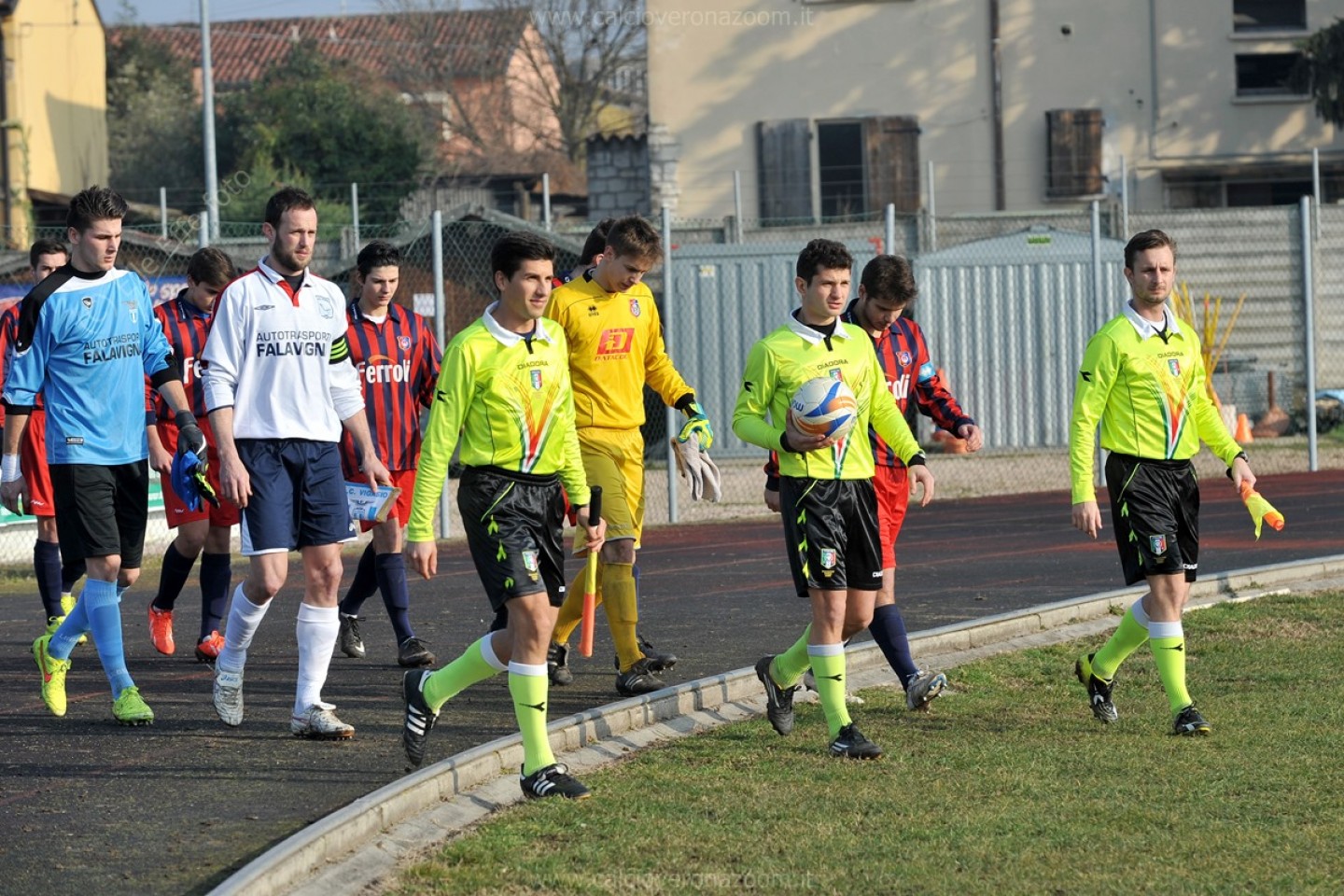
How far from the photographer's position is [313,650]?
24.2ft

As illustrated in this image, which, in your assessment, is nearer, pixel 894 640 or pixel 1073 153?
pixel 894 640

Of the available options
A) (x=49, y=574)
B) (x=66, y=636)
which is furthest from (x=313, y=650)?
(x=49, y=574)

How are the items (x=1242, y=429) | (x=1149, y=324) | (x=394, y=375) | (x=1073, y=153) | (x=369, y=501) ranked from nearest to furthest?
(x=1149, y=324), (x=369, y=501), (x=394, y=375), (x=1242, y=429), (x=1073, y=153)

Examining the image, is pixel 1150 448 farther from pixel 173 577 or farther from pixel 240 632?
pixel 173 577

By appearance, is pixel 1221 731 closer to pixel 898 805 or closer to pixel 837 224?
pixel 898 805

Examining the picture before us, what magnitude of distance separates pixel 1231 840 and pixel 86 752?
433cm

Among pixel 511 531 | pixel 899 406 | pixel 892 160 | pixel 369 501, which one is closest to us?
pixel 511 531

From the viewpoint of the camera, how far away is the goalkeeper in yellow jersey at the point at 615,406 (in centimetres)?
827

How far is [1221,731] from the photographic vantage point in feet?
23.9

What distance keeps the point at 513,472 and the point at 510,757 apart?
1108 mm

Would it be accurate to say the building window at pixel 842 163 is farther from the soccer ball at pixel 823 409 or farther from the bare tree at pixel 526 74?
the soccer ball at pixel 823 409

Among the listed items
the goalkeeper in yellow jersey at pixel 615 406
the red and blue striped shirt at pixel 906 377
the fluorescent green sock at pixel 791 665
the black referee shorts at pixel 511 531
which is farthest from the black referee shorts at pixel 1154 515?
the black referee shorts at pixel 511 531

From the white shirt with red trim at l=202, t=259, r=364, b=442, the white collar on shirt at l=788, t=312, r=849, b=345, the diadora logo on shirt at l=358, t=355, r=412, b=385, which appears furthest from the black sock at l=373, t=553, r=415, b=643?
the white collar on shirt at l=788, t=312, r=849, b=345

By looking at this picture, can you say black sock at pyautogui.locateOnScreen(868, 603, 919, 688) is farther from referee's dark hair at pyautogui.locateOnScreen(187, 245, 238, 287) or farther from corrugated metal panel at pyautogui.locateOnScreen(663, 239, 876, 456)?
corrugated metal panel at pyautogui.locateOnScreen(663, 239, 876, 456)
